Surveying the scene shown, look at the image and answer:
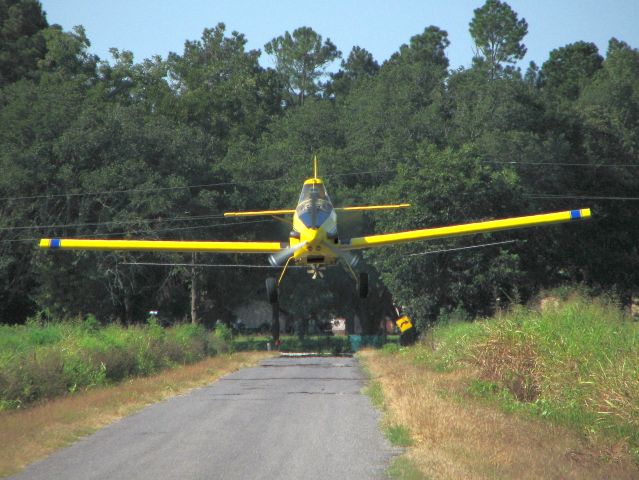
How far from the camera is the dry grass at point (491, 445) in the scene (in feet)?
35.4

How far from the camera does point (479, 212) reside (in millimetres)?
44375

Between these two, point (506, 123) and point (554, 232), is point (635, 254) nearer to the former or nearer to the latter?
point (554, 232)

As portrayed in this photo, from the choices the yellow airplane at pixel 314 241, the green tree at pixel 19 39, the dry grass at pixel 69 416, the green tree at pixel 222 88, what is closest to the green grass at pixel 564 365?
the yellow airplane at pixel 314 241

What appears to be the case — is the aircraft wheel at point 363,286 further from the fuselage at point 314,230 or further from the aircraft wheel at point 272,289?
the aircraft wheel at point 272,289

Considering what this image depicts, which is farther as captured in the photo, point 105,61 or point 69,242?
point 105,61

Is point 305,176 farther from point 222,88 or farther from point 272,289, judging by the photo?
point 272,289

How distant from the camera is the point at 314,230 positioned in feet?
76.8

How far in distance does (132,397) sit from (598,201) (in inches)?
1813

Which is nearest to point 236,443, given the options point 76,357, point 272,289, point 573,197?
point 76,357

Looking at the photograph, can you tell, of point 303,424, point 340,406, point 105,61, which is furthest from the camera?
point 105,61

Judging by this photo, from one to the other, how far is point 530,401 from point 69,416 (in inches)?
375

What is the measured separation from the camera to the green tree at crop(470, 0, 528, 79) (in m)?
87.9

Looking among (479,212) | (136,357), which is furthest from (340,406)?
(479,212)

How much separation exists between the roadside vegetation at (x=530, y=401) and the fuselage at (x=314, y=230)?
3.84 meters
